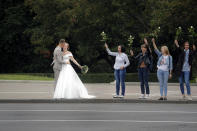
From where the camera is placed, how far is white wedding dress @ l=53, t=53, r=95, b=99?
20.4 meters

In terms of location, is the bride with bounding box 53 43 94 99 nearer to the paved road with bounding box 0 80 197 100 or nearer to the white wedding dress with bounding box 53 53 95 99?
the white wedding dress with bounding box 53 53 95 99

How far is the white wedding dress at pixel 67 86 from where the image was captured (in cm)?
2044

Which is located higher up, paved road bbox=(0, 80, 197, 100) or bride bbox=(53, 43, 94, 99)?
bride bbox=(53, 43, 94, 99)

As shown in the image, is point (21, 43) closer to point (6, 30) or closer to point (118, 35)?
point (6, 30)

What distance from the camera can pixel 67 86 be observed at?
20.5 meters

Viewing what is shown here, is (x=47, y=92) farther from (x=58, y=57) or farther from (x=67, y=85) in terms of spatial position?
(x=67, y=85)
